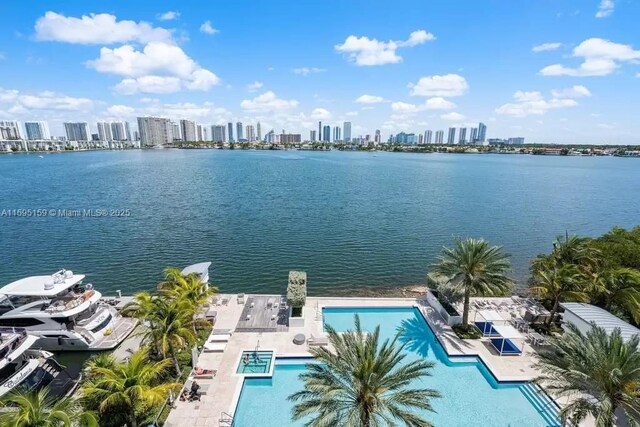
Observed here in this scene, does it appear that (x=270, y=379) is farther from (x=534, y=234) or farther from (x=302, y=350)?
(x=534, y=234)

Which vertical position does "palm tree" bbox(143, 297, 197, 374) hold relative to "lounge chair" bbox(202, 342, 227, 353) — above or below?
above

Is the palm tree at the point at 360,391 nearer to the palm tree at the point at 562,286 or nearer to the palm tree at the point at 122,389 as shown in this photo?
the palm tree at the point at 122,389

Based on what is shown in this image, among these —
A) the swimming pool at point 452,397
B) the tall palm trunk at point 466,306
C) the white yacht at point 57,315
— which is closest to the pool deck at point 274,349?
A: the swimming pool at point 452,397

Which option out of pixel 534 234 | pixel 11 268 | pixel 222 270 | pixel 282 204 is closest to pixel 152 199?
pixel 282 204

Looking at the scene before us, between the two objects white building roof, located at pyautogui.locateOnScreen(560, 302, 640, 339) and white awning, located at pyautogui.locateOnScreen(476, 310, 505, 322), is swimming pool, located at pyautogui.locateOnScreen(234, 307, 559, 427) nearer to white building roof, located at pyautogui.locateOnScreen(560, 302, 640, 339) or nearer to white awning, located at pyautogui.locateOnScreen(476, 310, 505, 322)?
white awning, located at pyautogui.locateOnScreen(476, 310, 505, 322)

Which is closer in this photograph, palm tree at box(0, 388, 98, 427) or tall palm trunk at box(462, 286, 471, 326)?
palm tree at box(0, 388, 98, 427)

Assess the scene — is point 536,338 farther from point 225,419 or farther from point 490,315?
point 225,419

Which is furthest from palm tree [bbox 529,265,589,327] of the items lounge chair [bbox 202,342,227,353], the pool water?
lounge chair [bbox 202,342,227,353]
